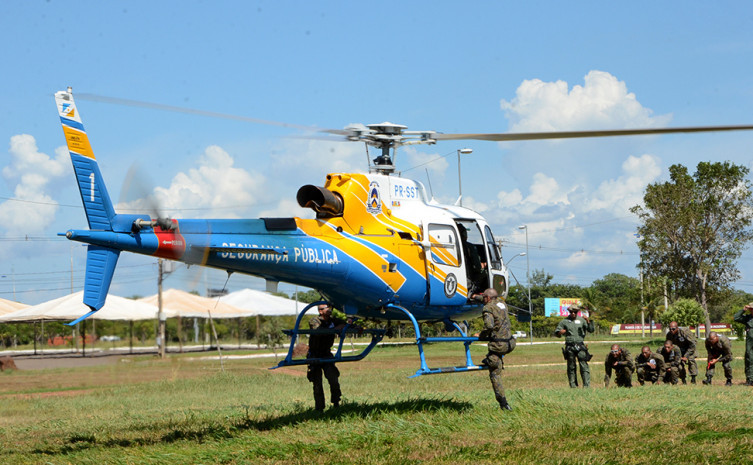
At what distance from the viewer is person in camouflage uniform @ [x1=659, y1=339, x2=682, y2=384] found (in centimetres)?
1909

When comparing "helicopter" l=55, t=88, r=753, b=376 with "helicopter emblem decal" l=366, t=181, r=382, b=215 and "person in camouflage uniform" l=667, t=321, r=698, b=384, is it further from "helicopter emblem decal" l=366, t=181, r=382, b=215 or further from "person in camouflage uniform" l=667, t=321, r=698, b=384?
"person in camouflage uniform" l=667, t=321, r=698, b=384

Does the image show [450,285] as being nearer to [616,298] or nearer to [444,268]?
[444,268]

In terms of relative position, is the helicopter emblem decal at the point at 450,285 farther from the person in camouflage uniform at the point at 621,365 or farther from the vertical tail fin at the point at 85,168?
the person in camouflage uniform at the point at 621,365

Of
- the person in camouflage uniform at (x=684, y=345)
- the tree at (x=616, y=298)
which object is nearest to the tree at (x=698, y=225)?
the tree at (x=616, y=298)

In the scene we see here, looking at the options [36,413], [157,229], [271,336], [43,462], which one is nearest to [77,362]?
[36,413]

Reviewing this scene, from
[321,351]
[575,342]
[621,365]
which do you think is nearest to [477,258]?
[321,351]

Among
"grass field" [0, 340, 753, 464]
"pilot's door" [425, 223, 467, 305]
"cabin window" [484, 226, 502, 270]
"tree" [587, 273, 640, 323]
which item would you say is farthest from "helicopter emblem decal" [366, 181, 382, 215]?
"tree" [587, 273, 640, 323]

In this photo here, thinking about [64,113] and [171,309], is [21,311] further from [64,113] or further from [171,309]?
[64,113]

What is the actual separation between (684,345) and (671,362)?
0.98m

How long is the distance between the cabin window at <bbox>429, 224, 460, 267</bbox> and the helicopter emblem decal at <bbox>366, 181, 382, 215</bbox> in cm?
107

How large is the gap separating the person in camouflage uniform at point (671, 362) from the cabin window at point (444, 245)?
8.34 metres

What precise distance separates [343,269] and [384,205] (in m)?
1.61

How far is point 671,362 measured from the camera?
63.2 ft

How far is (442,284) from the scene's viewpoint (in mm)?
13406
